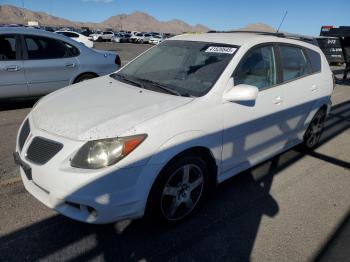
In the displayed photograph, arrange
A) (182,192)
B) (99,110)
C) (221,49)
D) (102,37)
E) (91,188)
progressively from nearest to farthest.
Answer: (91,188), (99,110), (182,192), (221,49), (102,37)

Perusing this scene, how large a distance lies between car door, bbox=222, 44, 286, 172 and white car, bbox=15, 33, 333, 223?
0.04ft

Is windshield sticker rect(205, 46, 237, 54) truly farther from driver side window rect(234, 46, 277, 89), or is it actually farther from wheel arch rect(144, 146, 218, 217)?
wheel arch rect(144, 146, 218, 217)

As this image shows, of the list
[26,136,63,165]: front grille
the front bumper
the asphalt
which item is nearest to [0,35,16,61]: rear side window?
the asphalt

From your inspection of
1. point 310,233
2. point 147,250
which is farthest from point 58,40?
point 310,233

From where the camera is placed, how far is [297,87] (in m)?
4.32

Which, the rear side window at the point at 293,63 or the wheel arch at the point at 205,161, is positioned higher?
the rear side window at the point at 293,63

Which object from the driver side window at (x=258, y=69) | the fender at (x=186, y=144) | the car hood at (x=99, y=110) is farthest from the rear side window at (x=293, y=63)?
the car hood at (x=99, y=110)

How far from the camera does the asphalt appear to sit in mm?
2865

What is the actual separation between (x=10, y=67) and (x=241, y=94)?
4.78 meters

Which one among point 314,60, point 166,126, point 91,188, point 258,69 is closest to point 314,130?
point 314,60

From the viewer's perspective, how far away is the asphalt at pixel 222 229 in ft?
9.40

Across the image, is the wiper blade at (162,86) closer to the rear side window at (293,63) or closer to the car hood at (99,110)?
the car hood at (99,110)

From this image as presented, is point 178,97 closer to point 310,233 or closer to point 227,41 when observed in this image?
point 227,41

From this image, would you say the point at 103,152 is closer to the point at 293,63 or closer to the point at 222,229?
the point at 222,229
